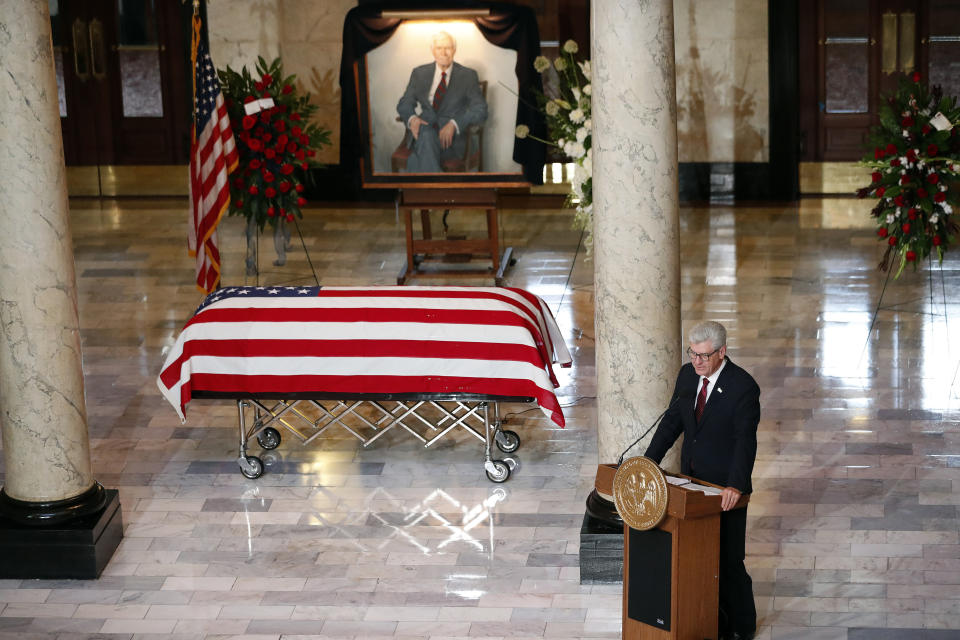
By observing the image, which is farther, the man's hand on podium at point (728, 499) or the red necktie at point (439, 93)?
the red necktie at point (439, 93)

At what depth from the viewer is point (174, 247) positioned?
1483 cm

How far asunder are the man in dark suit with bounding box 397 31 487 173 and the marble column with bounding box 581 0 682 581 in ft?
20.1

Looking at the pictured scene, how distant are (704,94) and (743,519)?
10.3 m

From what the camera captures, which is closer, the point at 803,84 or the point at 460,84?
the point at 460,84

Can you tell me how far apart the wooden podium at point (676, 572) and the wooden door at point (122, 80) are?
39.5 feet

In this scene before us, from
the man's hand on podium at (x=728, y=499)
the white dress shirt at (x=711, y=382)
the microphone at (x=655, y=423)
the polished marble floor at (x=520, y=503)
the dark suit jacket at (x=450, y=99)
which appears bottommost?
the polished marble floor at (x=520, y=503)

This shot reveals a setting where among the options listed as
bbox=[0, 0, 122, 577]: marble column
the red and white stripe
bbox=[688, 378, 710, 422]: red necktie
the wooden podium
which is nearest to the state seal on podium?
the wooden podium

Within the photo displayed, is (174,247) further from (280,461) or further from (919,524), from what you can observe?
(919,524)

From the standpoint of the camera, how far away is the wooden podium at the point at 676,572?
607cm

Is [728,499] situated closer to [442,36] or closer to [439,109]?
[439,109]

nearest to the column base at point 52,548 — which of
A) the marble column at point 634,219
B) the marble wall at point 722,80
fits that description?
the marble column at point 634,219

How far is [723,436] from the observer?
6.38 meters

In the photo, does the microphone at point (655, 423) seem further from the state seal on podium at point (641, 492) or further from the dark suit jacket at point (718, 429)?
the state seal on podium at point (641, 492)

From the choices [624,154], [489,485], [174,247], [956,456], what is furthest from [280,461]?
[174,247]
